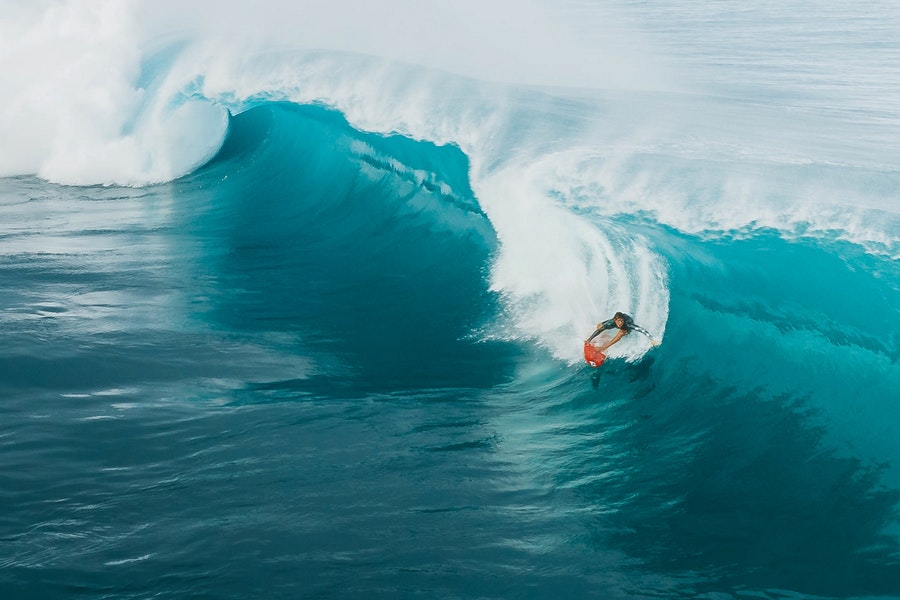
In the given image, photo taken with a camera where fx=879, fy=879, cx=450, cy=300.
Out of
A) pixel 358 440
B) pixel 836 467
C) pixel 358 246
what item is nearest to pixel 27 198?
pixel 358 246

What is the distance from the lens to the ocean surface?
522cm

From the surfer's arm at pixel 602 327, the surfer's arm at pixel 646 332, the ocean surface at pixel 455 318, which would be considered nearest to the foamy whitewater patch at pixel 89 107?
the ocean surface at pixel 455 318

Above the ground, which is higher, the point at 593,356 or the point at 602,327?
the point at 602,327

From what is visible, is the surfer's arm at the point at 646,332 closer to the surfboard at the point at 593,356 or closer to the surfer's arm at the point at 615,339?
the surfer's arm at the point at 615,339

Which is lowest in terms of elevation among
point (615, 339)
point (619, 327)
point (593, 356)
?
point (593, 356)

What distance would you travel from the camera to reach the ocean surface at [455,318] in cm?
522

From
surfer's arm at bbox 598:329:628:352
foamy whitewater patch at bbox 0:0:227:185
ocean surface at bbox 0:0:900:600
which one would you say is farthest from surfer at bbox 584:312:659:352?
foamy whitewater patch at bbox 0:0:227:185

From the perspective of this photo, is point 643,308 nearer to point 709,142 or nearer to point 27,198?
point 709,142

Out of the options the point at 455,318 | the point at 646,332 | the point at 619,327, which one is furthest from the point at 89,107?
the point at 646,332

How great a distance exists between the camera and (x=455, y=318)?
30.3 feet

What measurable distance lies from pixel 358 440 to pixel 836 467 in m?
3.44

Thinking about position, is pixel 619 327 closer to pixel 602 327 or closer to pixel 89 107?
pixel 602 327

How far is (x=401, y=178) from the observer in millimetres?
13008

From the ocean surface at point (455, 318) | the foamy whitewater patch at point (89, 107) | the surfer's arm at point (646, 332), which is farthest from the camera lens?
the foamy whitewater patch at point (89, 107)
